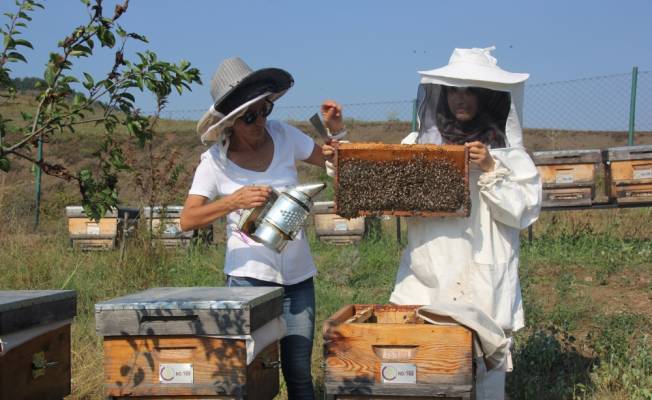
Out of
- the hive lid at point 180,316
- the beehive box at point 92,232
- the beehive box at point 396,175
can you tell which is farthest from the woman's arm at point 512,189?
the beehive box at point 92,232

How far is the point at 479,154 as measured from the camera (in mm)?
2949

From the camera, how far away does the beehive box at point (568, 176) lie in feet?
27.3

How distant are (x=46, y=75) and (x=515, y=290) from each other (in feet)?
6.51

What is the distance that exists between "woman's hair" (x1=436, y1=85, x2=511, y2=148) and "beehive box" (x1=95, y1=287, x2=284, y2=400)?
3.71ft

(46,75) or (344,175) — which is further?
(344,175)

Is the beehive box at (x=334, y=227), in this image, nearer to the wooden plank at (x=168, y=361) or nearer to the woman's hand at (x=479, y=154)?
the woman's hand at (x=479, y=154)

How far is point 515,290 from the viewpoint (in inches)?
123

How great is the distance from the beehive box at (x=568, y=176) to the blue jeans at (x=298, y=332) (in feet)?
18.9

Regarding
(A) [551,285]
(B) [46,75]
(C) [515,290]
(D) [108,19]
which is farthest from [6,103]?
(A) [551,285]

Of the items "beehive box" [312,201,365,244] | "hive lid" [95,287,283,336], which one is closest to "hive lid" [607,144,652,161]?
"beehive box" [312,201,365,244]

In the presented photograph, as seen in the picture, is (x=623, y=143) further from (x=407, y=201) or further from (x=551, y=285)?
(x=407, y=201)

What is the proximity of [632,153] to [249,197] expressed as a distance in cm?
644

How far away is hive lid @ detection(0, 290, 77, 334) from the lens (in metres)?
2.51

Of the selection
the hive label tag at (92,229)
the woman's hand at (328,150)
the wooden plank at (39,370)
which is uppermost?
the woman's hand at (328,150)
